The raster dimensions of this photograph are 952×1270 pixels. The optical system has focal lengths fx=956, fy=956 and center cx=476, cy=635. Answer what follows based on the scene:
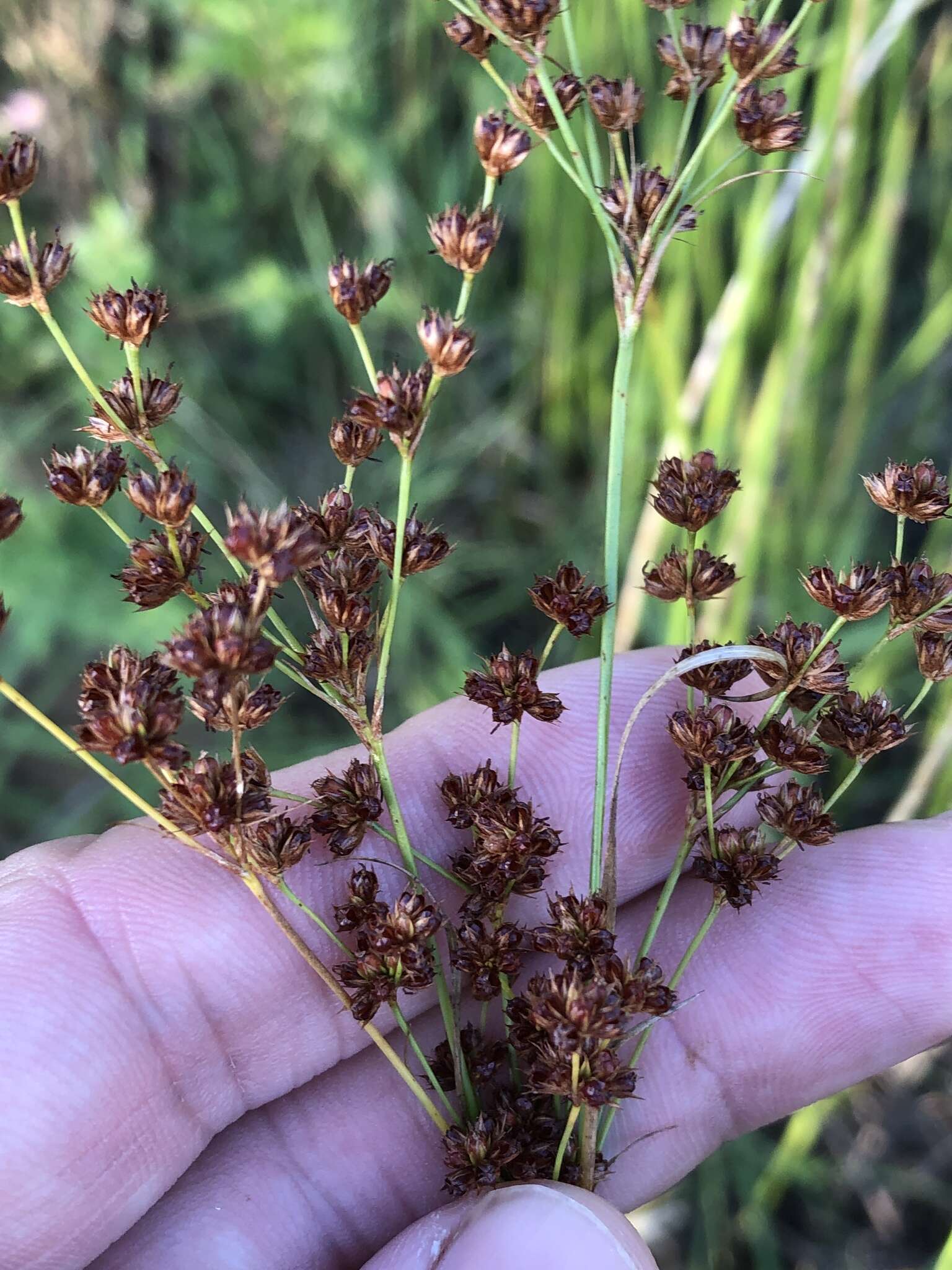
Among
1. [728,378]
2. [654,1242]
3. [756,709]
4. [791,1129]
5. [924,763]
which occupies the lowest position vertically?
[654,1242]

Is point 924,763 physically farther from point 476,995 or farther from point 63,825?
point 63,825

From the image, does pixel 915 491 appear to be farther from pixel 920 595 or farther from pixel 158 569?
pixel 158 569

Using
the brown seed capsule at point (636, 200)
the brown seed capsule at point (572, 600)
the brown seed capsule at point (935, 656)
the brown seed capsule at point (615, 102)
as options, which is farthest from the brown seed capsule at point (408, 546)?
the brown seed capsule at point (935, 656)

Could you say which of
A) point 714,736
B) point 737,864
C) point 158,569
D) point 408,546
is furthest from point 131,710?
point 737,864

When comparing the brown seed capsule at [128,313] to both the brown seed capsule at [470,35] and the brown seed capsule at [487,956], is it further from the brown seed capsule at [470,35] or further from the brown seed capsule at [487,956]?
the brown seed capsule at [487,956]

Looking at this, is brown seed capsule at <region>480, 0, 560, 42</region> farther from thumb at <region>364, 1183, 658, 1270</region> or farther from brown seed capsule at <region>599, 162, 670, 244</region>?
thumb at <region>364, 1183, 658, 1270</region>

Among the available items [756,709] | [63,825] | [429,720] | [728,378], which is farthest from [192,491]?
[63,825]

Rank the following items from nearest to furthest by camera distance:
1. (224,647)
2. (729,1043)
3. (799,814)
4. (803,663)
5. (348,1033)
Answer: (224,647)
(803,663)
(799,814)
(348,1033)
(729,1043)
